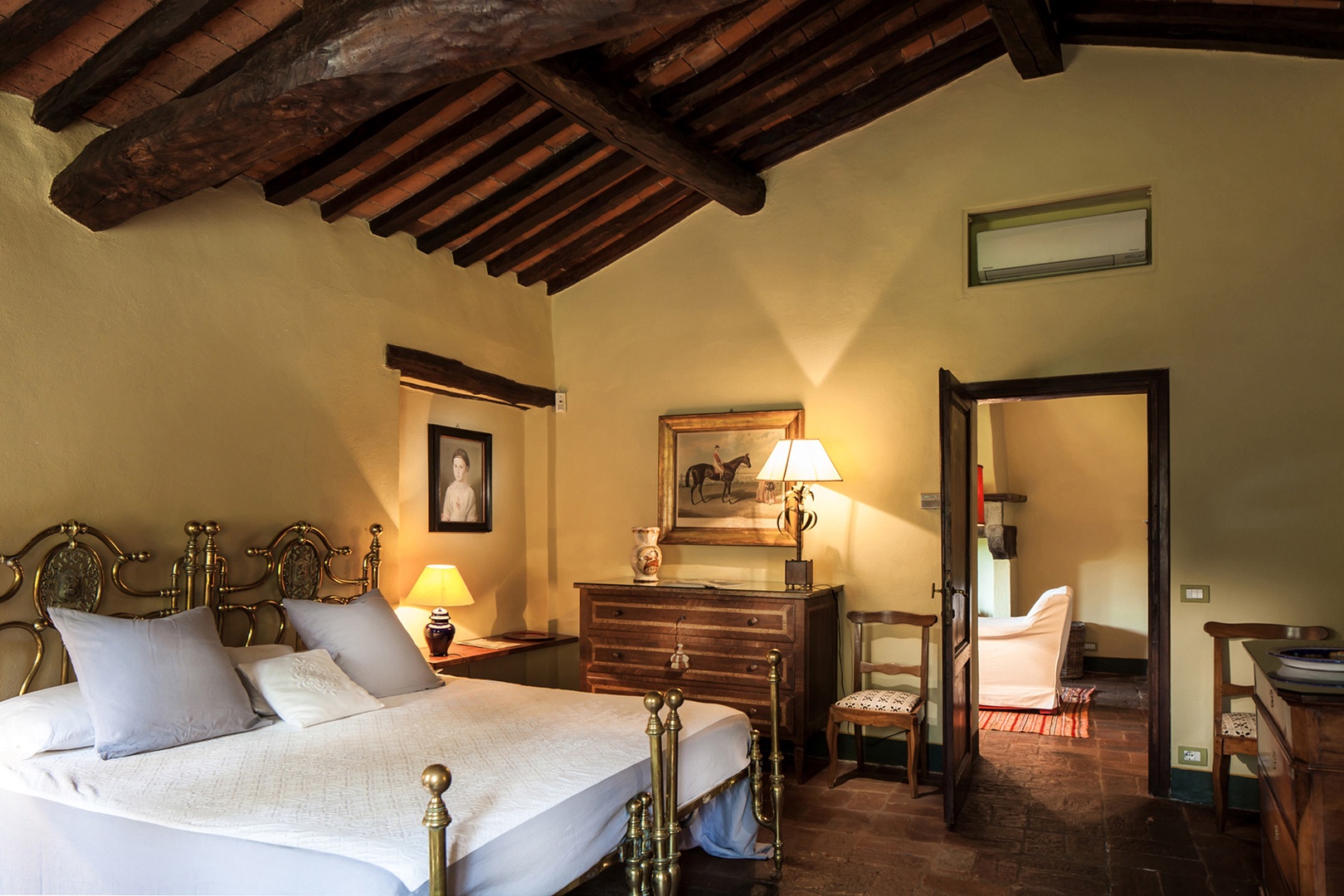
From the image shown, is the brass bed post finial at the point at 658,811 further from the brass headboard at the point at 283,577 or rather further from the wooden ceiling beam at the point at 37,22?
the wooden ceiling beam at the point at 37,22

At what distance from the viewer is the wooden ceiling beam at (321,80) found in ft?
8.01

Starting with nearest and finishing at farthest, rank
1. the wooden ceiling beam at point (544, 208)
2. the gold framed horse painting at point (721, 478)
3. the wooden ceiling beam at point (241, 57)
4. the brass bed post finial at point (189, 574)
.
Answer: the wooden ceiling beam at point (241, 57) → the brass bed post finial at point (189, 574) → the wooden ceiling beam at point (544, 208) → the gold framed horse painting at point (721, 478)

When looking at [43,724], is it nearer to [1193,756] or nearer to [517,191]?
[517,191]

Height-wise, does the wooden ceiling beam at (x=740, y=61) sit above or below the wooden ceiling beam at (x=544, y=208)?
above

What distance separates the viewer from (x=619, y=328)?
658cm

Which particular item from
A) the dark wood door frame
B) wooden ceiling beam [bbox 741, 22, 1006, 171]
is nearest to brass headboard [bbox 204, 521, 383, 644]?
wooden ceiling beam [bbox 741, 22, 1006, 171]

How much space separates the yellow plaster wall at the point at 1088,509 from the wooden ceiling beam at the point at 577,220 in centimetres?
501

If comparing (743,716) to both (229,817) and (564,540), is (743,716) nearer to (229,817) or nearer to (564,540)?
(229,817)

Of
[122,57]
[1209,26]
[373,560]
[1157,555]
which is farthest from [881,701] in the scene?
[122,57]

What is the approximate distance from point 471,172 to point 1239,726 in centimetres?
479

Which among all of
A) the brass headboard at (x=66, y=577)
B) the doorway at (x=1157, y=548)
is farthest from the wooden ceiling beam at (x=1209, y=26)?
the brass headboard at (x=66, y=577)

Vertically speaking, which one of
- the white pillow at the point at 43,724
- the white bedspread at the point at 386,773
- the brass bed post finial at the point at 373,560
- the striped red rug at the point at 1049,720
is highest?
the brass bed post finial at the point at 373,560

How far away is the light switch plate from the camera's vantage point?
4.88 metres

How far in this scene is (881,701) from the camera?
5113mm
